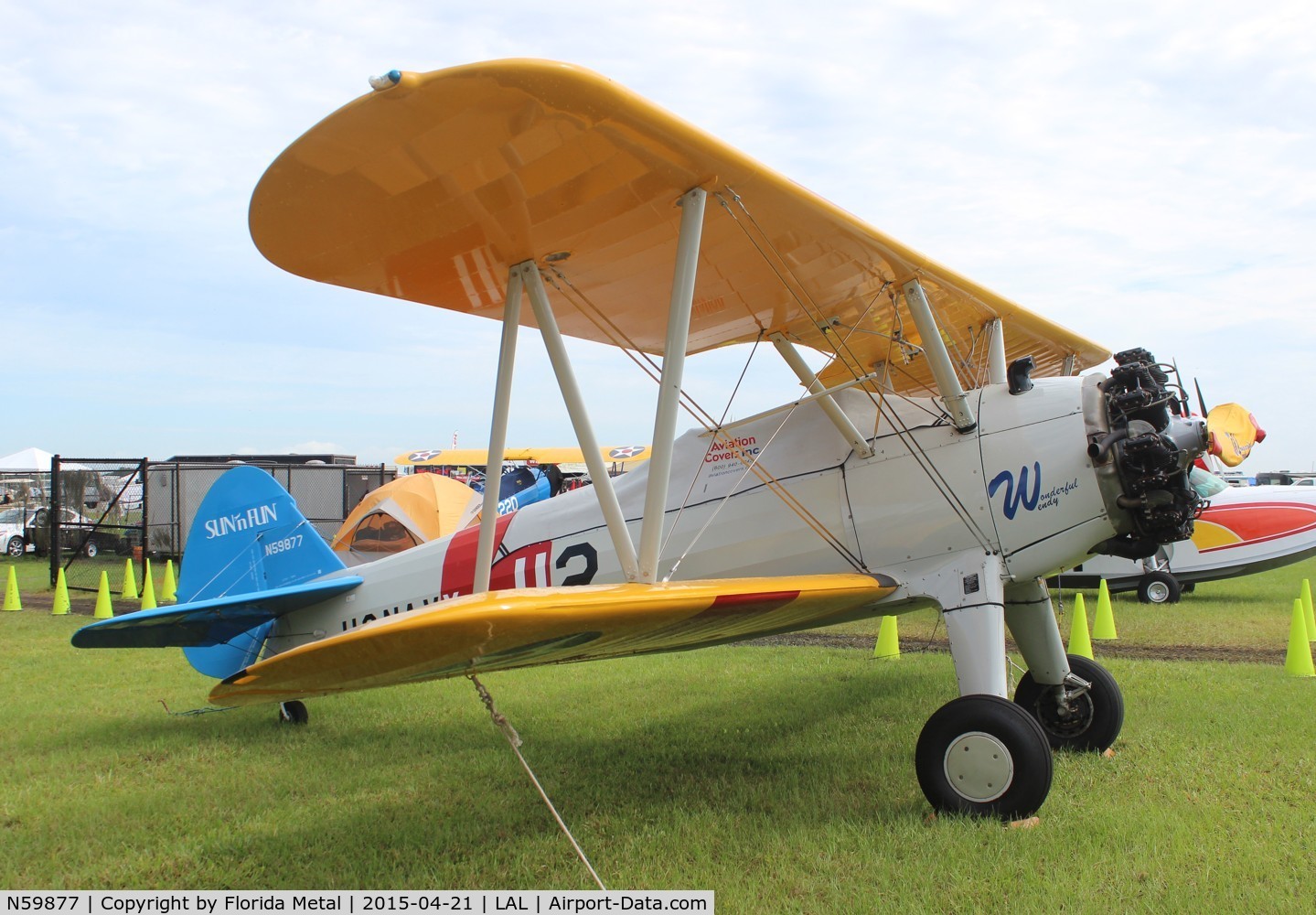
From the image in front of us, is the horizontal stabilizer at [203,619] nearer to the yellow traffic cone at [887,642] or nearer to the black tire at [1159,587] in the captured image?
the yellow traffic cone at [887,642]

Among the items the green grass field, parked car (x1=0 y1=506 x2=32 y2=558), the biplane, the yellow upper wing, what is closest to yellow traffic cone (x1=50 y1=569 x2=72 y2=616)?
the green grass field

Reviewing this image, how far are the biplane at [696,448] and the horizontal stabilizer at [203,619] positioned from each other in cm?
3

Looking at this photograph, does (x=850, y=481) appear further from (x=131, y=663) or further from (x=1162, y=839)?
(x=131, y=663)

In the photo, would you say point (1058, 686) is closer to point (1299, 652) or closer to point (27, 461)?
point (1299, 652)

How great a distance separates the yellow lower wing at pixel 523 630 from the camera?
2.72 metres

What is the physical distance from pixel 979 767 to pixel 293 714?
15.4 ft

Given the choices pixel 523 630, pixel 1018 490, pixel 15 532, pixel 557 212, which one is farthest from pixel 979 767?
pixel 15 532

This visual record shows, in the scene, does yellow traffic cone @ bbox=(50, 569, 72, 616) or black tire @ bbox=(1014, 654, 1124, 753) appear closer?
black tire @ bbox=(1014, 654, 1124, 753)

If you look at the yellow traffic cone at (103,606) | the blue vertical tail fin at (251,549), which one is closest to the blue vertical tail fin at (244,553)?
the blue vertical tail fin at (251,549)

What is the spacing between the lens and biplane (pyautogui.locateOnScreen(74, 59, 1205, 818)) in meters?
3.15

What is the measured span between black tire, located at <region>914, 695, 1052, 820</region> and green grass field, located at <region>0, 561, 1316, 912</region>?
4.5 inches

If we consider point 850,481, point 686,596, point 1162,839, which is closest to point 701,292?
point 850,481

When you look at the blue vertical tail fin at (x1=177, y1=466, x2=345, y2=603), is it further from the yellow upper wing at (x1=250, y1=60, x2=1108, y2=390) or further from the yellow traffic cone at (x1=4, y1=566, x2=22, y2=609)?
the yellow traffic cone at (x1=4, y1=566, x2=22, y2=609)

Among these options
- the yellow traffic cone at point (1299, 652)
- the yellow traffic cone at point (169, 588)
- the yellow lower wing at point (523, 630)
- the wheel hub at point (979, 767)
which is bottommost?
the yellow traffic cone at point (1299, 652)
